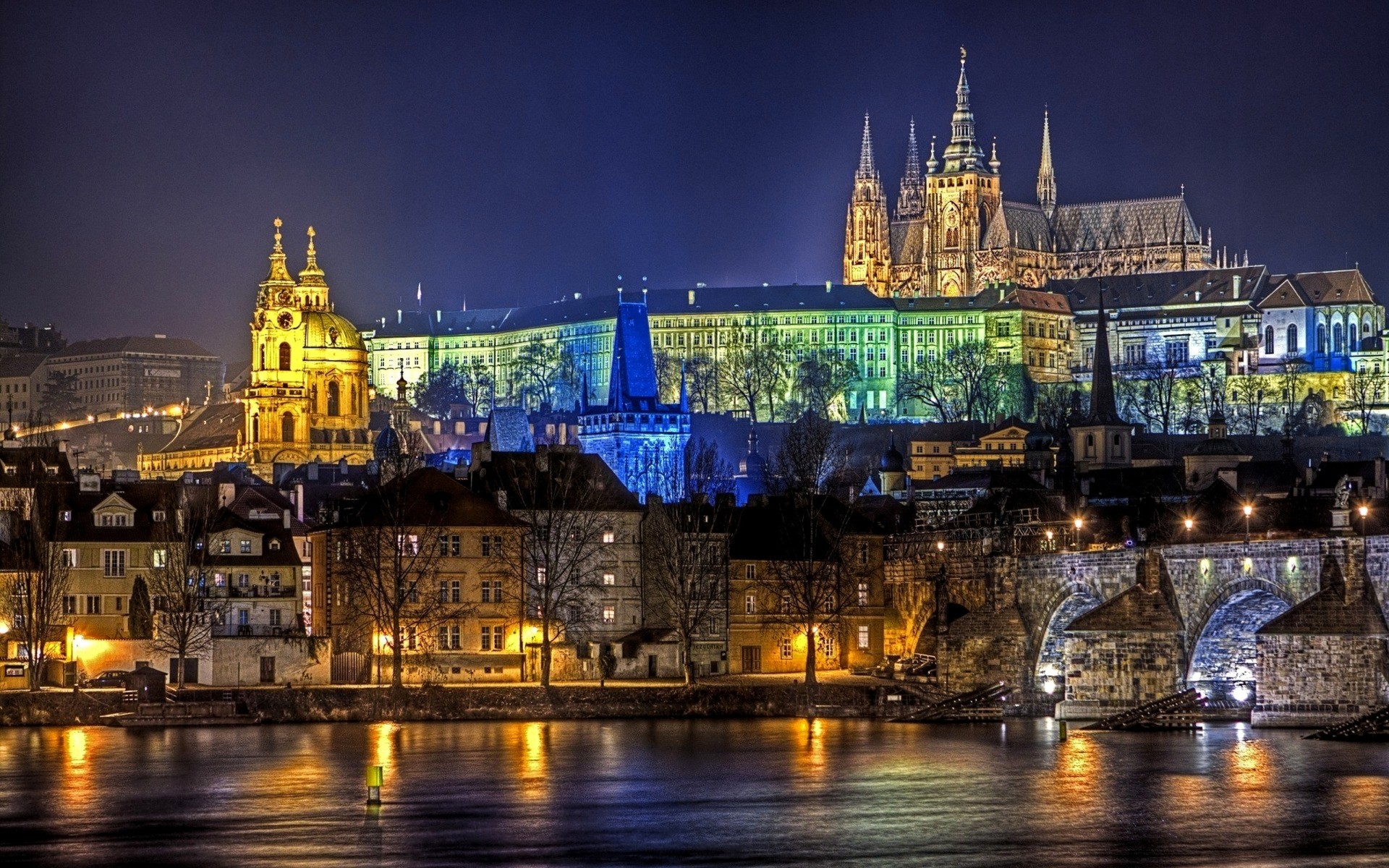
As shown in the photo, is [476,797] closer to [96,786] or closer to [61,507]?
[96,786]

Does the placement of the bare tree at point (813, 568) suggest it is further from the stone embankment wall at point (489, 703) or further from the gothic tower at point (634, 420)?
the gothic tower at point (634, 420)

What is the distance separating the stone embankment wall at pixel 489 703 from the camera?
87.6 metres

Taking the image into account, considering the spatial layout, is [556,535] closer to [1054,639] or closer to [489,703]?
[489,703]

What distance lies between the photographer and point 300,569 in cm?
10212

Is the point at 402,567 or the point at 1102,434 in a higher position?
the point at 1102,434

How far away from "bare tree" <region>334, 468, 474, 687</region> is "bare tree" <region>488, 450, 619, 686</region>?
2.61 meters

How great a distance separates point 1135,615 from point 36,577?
3472 centimetres

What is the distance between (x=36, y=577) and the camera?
3602 inches

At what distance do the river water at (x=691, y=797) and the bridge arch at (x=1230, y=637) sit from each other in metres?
2.14

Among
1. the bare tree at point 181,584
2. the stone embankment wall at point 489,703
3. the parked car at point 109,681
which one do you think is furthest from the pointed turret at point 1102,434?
the parked car at point 109,681

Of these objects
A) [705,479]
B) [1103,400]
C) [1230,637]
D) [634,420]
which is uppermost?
[1103,400]

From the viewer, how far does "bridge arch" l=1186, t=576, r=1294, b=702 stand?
7988 cm

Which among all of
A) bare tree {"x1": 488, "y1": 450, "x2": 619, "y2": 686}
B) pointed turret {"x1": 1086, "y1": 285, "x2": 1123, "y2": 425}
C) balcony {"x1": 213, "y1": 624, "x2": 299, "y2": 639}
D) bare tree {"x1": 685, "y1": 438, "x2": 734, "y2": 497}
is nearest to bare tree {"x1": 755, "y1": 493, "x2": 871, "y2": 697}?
bare tree {"x1": 685, "y1": 438, "x2": 734, "y2": 497}

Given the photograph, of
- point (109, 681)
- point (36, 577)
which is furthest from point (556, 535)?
point (36, 577)
